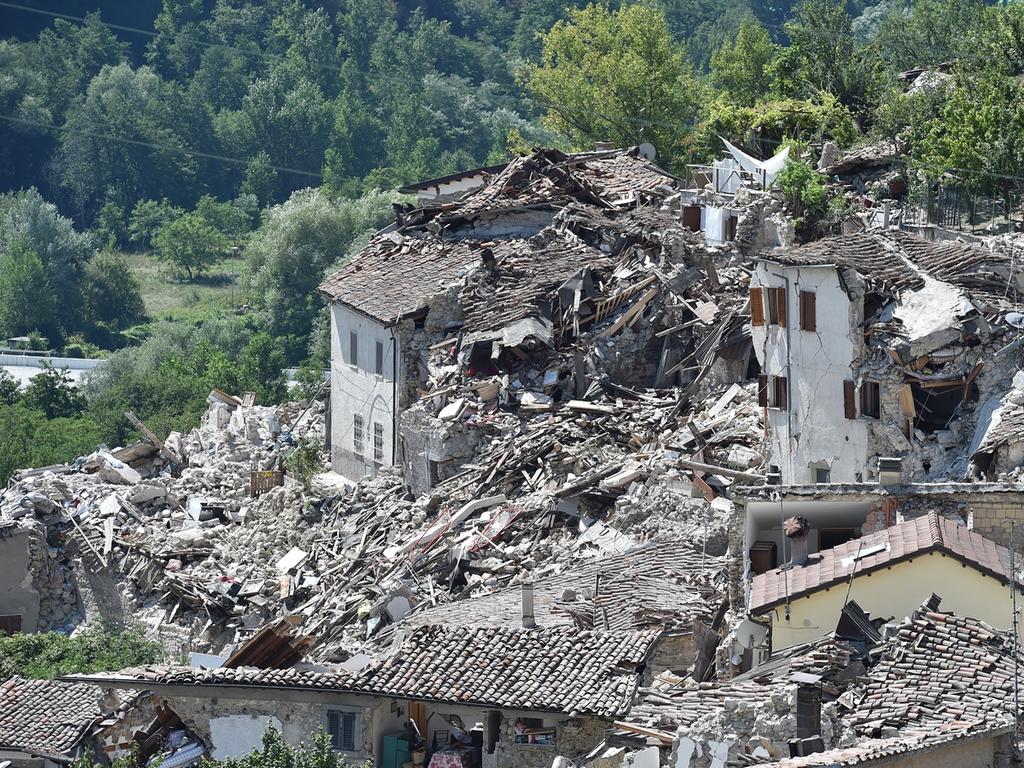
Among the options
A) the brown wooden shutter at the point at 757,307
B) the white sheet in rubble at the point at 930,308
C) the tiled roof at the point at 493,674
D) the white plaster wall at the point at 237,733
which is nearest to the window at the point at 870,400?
the white sheet in rubble at the point at 930,308

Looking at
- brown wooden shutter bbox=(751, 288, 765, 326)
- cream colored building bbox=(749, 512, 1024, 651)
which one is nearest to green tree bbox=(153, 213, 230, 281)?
brown wooden shutter bbox=(751, 288, 765, 326)

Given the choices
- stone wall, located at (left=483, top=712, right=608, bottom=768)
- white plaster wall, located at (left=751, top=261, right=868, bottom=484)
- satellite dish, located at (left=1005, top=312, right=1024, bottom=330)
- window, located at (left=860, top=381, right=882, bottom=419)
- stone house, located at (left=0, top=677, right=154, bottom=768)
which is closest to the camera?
stone wall, located at (left=483, top=712, right=608, bottom=768)

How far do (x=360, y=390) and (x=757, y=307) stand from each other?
11251 millimetres

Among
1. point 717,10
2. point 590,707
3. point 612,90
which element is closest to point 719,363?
point 590,707

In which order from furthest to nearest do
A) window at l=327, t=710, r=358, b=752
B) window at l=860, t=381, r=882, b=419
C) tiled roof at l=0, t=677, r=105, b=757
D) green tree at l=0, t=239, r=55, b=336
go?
green tree at l=0, t=239, r=55, b=336
window at l=860, t=381, r=882, b=419
tiled roof at l=0, t=677, r=105, b=757
window at l=327, t=710, r=358, b=752

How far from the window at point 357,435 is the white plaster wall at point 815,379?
38.0ft

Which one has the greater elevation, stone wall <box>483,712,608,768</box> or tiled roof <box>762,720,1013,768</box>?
stone wall <box>483,712,608,768</box>

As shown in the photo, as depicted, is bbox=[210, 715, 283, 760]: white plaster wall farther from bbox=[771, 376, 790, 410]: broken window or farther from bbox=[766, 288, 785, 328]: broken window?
bbox=[766, 288, 785, 328]: broken window

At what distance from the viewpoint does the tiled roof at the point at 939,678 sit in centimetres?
2341

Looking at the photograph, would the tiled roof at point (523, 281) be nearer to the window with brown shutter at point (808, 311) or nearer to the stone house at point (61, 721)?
the window with brown shutter at point (808, 311)

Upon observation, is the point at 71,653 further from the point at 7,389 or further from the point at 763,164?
the point at 7,389

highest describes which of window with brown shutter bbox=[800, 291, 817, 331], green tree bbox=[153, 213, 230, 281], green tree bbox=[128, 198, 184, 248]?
green tree bbox=[128, 198, 184, 248]

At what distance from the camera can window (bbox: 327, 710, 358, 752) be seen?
995 inches

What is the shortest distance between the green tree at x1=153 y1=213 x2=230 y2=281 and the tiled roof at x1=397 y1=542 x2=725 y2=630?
8232cm
